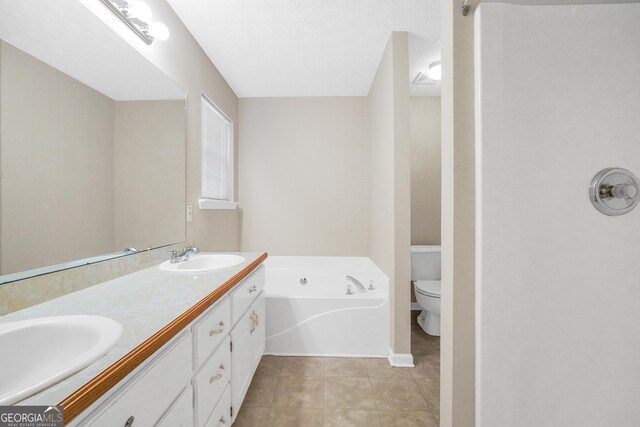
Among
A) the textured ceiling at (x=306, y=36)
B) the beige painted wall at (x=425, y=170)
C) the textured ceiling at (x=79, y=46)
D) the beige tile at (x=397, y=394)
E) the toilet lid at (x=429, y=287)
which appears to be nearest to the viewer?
the textured ceiling at (x=79, y=46)

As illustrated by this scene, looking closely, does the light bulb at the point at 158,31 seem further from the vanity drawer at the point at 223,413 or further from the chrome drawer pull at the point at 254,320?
the vanity drawer at the point at 223,413

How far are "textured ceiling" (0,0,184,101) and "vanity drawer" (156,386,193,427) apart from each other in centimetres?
122

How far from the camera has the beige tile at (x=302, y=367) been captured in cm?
174

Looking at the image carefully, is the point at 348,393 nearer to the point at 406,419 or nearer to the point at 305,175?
the point at 406,419

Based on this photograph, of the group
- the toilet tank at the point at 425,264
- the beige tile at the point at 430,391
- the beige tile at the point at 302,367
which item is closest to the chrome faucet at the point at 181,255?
the beige tile at the point at 302,367

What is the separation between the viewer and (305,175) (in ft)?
9.40

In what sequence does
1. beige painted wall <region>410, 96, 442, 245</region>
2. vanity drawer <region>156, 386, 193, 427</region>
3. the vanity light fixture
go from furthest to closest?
beige painted wall <region>410, 96, 442, 245</region>
the vanity light fixture
vanity drawer <region>156, 386, 193, 427</region>

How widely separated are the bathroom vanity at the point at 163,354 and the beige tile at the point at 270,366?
383mm

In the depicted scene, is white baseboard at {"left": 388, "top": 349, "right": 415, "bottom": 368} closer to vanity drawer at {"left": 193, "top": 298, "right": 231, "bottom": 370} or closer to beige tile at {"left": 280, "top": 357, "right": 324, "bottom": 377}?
beige tile at {"left": 280, "top": 357, "right": 324, "bottom": 377}

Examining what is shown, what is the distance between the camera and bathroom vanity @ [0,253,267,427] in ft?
1.56

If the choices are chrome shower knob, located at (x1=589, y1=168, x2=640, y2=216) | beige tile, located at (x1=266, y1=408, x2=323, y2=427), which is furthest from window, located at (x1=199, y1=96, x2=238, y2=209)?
chrome shower knob, located at (x1=589, y1=168, x2=640, y2=216)

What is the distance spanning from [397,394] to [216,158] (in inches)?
93.4

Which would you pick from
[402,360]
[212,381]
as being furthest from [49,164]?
[402,360]

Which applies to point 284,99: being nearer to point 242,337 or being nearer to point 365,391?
point 242,337
